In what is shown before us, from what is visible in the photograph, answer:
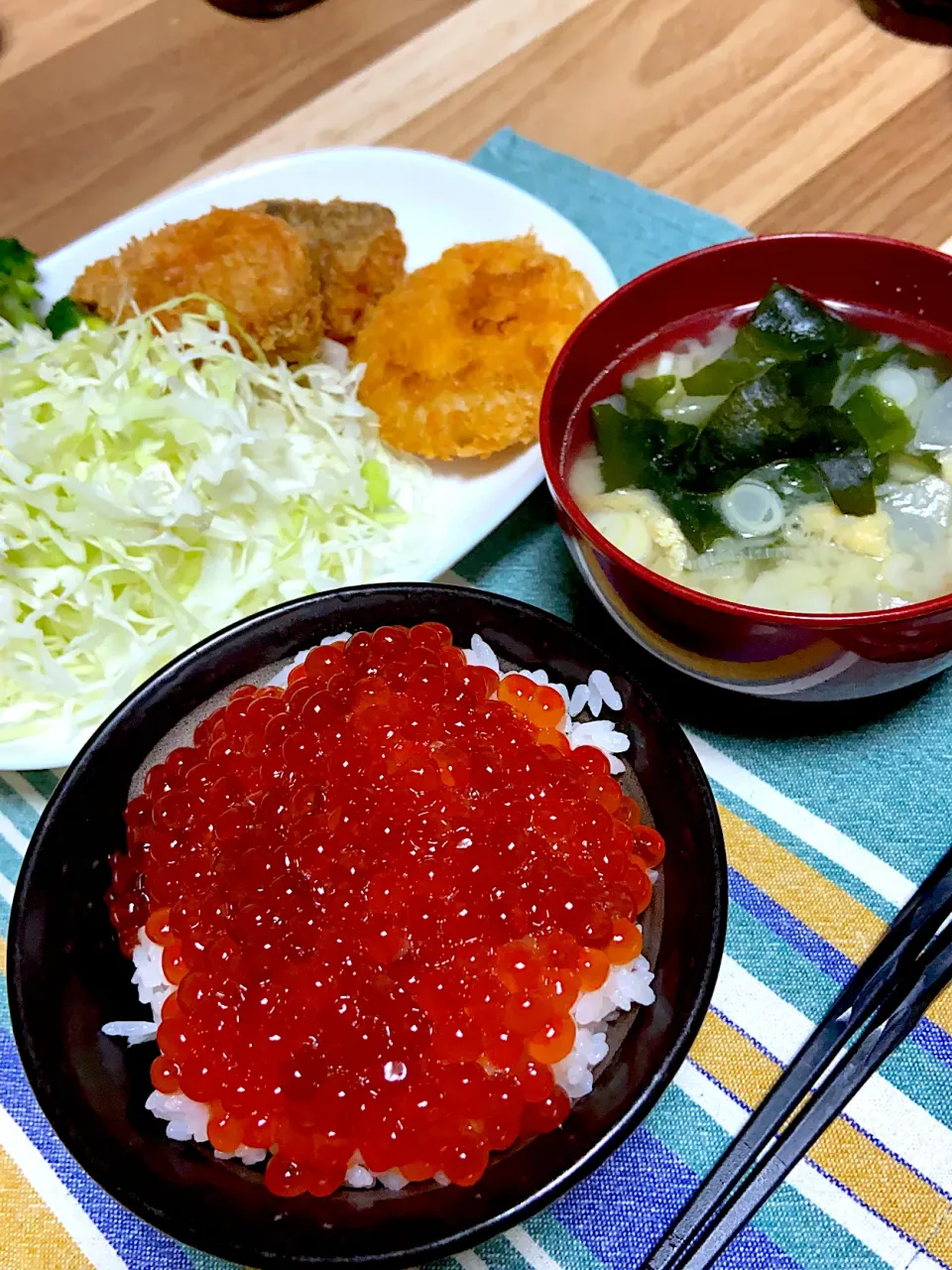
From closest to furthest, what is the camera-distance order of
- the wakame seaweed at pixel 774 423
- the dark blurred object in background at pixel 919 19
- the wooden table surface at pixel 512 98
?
the wakame seaweed at pixel 774 423
the wooden table surface at pixel 512 98
the dark blurred object in background at pixel 919 19

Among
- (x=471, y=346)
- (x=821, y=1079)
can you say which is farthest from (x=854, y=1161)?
(x=471, y=346)

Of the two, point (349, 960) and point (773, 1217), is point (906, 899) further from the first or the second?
Result: point (349, 960)

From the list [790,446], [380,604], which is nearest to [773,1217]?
[380,604]

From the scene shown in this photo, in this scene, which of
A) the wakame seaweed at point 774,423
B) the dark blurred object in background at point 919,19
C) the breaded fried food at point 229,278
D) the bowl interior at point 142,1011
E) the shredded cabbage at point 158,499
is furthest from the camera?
the dark blurred object in background at point 919,19

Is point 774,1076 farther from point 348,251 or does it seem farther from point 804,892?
point 348,251

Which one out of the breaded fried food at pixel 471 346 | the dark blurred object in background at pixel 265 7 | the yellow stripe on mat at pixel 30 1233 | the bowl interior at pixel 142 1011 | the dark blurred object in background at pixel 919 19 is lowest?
the yellow stripe on mat at pixel 30 1233

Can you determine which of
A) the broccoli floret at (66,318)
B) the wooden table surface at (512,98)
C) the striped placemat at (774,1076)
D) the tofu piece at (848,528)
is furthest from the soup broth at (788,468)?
the broccoli floret at (66,318)

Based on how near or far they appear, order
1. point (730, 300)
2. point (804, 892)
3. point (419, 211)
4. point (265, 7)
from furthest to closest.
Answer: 1. point (265, 7)
2. point (419, 211)
3. point (730, 300)
4. point (804, 892)

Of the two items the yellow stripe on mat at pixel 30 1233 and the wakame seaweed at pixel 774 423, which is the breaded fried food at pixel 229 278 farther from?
the yellow stripe on mat at pixel 30 1233
